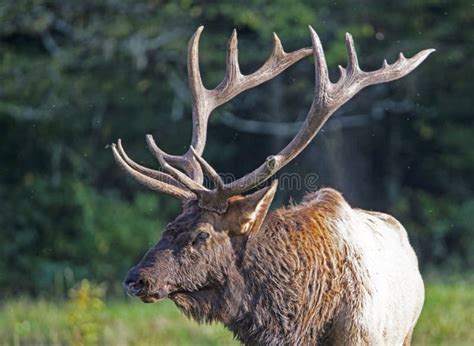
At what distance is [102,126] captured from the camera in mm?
17109

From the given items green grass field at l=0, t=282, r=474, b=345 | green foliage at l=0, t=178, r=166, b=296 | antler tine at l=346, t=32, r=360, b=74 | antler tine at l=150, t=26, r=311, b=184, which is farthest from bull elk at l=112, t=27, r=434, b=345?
green foliage at l=0, t=178, r=166, b=296

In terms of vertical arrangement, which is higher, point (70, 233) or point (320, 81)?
point (320, 81)

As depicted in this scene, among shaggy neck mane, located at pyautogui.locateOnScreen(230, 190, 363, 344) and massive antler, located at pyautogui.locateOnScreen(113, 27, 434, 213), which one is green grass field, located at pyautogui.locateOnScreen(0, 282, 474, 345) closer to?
massive antler, located at pyautogui.locateOnScreen(113, 27, 434, 213)

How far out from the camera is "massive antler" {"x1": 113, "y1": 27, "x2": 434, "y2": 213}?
5.92 metres

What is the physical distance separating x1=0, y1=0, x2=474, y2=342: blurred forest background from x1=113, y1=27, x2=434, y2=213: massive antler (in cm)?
810

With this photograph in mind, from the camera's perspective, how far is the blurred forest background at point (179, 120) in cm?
1572

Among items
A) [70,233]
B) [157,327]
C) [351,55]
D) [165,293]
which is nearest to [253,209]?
[165,293]

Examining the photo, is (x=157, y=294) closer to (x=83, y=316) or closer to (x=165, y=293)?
(x=165, y=293)

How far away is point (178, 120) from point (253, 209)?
10842mm

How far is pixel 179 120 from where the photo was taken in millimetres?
16656

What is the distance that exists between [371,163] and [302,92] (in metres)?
1.69


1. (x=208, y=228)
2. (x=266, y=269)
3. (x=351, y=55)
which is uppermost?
(x=351, y=55)

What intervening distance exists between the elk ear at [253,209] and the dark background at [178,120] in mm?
9232

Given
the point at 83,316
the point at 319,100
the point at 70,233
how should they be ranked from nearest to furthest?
the point at 319,100
the point at 83,316
the point at 70,233
